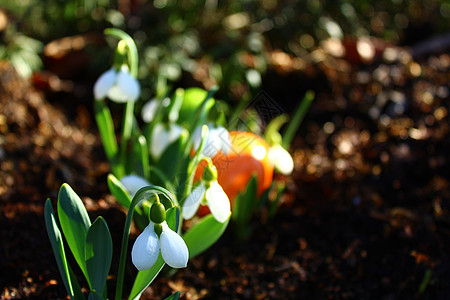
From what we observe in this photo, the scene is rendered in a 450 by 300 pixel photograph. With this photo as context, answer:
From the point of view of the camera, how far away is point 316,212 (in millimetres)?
1720

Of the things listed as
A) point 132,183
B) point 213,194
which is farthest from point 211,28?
point 213,194

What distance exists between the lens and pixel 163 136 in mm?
1457

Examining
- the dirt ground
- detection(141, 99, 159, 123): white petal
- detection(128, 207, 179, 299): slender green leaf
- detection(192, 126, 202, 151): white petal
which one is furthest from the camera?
detection(141, 99, 159, 123): white petal

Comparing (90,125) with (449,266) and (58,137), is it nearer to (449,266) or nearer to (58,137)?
(58,137)

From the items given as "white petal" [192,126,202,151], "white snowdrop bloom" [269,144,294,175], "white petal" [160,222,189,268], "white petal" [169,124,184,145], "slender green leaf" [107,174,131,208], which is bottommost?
"white snowdrop bloom" [269,144,294,175]

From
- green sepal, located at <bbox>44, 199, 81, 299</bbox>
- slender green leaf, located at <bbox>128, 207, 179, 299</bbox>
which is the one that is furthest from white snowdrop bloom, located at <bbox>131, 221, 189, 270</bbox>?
green sepal, located at <bbox>44, 199, 81, 299</bbox>

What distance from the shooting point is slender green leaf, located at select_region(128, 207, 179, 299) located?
3.47ft

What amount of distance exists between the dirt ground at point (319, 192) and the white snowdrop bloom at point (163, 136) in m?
0.24

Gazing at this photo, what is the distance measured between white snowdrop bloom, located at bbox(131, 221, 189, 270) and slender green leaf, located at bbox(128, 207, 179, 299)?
0.10 metres

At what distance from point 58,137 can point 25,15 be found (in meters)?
0.88

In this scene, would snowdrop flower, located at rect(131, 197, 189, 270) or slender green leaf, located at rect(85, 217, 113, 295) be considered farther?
slender green leaf, located at rect(85, 217, 113, 295)

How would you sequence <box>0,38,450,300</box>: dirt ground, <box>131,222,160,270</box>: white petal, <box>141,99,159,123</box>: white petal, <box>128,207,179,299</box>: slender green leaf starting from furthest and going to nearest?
1. <box>141,99,159,123</box>: white petal
2. <box>0,38,450,300</box>: dirt ground
3. <box>128,207,179,299</box>: slender green leaf
4. <box>131,222,160,270</box>: white petal

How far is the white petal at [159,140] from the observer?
4.79 feet

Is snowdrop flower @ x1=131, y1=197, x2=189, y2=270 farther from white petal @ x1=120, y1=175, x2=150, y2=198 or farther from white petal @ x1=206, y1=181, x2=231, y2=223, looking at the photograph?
white petal @ x1=120, y1=175, x2=150, y2=198
